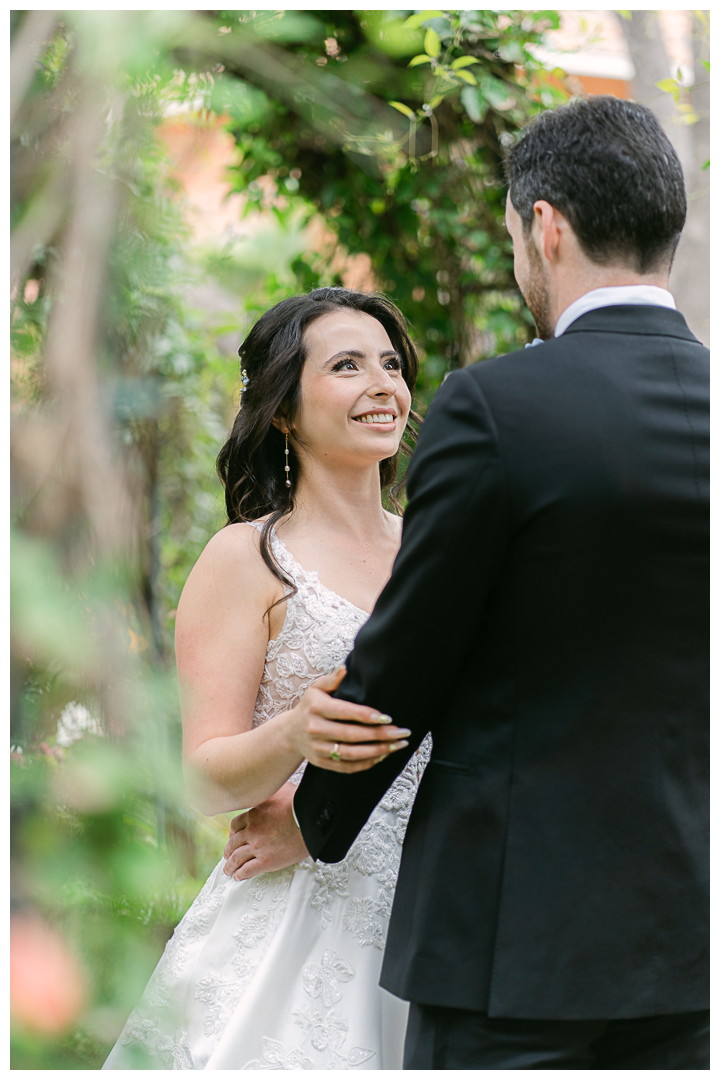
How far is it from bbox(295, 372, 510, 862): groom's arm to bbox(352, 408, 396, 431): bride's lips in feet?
2.74

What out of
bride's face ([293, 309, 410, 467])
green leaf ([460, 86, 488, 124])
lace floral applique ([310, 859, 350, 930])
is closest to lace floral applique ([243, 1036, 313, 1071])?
lace floral applique ([310, 859, 350, 930])

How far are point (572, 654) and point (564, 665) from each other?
0.06 ft

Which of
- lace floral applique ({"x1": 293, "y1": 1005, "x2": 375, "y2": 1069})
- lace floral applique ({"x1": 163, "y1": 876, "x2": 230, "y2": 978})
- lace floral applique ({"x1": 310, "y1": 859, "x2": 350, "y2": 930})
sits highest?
lace floral applique ({"x1": 310, "y1": 859, "x2": 350, "y2": 930})

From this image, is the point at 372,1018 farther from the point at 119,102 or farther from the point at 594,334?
the point at 119,102

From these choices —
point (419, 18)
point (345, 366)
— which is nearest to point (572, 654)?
point (345, 366)

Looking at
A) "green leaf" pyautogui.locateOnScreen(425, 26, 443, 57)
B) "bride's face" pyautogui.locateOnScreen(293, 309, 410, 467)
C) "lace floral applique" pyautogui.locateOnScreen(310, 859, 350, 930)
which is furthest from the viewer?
"green leaf" pyautogui.locateOnScreen(425, 26, 443, 57)

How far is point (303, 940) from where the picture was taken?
1971 millimetres

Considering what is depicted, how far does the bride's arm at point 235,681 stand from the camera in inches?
64.9

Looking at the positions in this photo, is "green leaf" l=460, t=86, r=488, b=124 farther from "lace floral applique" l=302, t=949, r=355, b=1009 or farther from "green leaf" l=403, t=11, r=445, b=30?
"lace floral applique" l=302, t=949, r=355, b=1009

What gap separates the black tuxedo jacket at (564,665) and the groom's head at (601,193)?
0.10 meters

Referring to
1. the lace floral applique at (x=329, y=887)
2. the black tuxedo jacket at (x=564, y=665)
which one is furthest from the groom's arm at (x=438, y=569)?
the lace floral applique at (x=329, y=887)

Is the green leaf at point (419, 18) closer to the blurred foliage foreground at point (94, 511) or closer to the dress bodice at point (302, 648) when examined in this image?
the blurred foliage foreground at point (94, 511)

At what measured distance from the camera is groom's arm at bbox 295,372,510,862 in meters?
1.32

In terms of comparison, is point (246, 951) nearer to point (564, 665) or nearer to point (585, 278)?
point (564, 665)
